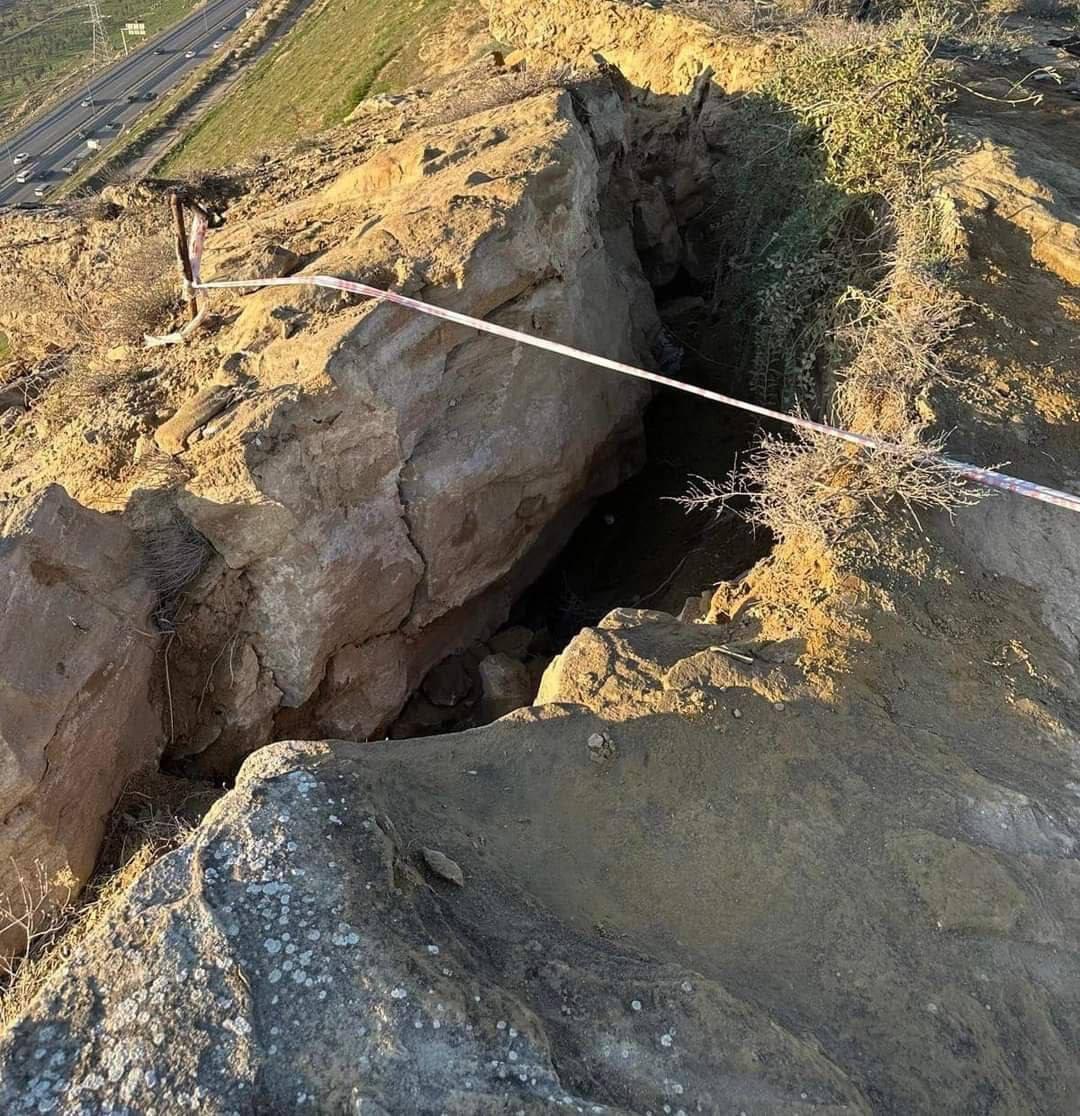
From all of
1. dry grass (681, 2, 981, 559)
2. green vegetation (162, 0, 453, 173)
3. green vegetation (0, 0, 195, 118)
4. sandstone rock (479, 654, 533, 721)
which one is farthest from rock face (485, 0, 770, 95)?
green vegetation (0, 0, 195, 118)

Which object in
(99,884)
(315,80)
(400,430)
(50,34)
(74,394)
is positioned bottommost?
(99,884)

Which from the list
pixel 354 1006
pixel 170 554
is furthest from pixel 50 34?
pixel 354 1006

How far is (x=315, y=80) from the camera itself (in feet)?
79.4

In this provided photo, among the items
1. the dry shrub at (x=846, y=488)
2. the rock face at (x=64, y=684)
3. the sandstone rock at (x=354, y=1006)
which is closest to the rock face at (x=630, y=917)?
the sandstone rock at (x=354, y=1006)

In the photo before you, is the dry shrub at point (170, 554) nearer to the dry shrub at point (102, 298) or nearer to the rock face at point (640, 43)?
the dry shrub at point (102, 298)

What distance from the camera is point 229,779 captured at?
17.5 ft

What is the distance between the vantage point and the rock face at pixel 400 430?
5062 millimetres

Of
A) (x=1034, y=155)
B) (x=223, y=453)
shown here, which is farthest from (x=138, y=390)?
(x=1034, y=155)

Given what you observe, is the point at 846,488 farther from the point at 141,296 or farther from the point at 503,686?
the point at 141,296

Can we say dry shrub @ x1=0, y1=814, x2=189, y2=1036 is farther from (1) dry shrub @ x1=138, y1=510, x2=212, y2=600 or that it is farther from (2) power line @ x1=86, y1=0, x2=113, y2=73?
(2) power line @ x1=86, y1=0, x2=113, y2=73

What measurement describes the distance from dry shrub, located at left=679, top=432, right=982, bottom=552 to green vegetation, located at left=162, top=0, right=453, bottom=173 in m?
16.2

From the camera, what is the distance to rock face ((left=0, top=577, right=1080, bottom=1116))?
7.76 feet

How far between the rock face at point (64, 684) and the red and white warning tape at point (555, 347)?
1944mm

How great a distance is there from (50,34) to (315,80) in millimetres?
37181
